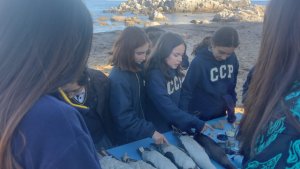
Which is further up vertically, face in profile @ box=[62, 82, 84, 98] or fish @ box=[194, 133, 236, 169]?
face in profile @ box=[62, 82, 84, 98]

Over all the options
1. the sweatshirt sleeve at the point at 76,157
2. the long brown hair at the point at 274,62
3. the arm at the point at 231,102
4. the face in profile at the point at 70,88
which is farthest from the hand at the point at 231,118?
the sweatshirt sleeve at the point at 76,157

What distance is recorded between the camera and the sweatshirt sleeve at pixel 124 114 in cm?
307

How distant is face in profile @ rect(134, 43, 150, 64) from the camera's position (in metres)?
3.18

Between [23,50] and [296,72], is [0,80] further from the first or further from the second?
[296,72]

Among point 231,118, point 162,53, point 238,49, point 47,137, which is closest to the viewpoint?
point 47,137

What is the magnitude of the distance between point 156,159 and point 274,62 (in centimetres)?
145

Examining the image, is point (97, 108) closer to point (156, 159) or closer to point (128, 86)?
point (128, 86)

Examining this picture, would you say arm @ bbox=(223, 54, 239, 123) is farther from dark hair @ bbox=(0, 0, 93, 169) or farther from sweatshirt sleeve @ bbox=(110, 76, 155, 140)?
dark hair @ bbox=(0, 0, 93, 169)

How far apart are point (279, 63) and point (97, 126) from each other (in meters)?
2.07

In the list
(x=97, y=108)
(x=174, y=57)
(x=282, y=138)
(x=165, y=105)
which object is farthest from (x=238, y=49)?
(x=282, y=138)

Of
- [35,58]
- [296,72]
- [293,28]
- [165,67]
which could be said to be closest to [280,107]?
[296,72]

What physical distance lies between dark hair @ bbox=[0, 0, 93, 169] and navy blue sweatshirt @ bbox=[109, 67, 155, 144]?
2021mm

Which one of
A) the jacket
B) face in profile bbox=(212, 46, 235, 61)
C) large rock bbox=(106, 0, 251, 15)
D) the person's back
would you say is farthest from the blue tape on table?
large rock bbox=(106, 0, 251, 15)

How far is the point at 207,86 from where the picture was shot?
394 cm
